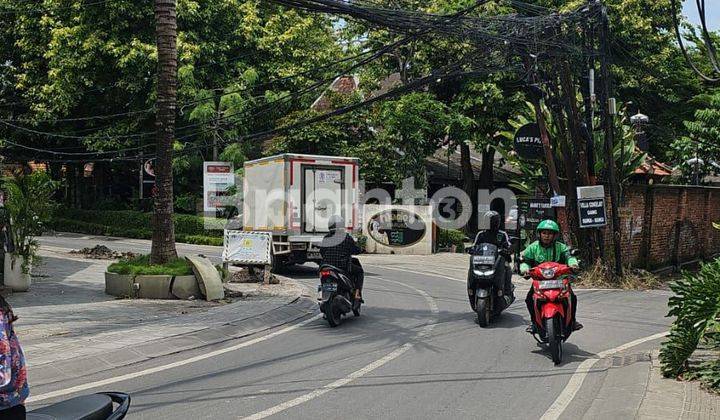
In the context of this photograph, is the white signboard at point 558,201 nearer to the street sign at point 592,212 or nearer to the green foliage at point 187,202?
the street sign at point 592,212

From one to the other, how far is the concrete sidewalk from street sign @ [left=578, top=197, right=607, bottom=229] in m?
7.02

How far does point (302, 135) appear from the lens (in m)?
31.8

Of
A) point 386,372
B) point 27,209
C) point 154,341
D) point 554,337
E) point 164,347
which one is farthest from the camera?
point 27,209

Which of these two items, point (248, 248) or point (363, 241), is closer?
point (248, 248)

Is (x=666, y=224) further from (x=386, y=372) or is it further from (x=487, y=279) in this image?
(x=386, y=372)

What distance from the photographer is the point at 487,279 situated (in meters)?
10.8

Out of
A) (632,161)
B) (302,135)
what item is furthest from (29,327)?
(302,135)

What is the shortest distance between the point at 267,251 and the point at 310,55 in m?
Answer: 19.4

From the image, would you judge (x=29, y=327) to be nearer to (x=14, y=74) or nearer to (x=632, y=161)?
(x=632, y=161)

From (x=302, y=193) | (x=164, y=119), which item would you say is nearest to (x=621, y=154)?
(x=302, y=193)

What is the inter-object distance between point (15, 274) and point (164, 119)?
4.27 meters

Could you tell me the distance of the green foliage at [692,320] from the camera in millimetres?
7457

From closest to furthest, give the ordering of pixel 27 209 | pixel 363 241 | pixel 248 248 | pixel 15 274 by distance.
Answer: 1. pixel 15 274
2. pixel 27 209
3. pixel 248 248
4. pixel 363 241

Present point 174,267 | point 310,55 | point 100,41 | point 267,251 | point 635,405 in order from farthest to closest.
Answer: point 310,55
point 100,41
point 267,251
point 174,267
point 635,405
